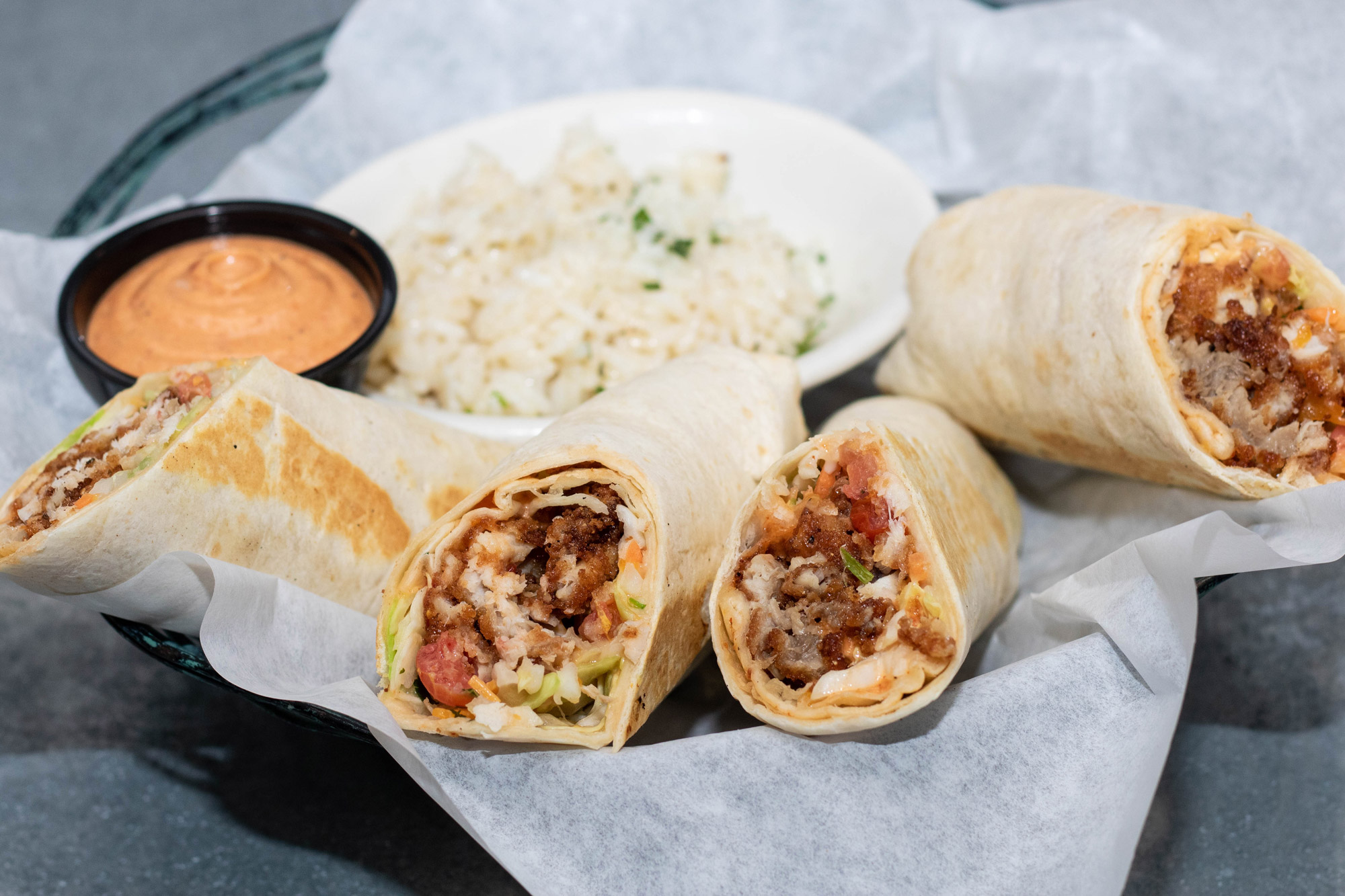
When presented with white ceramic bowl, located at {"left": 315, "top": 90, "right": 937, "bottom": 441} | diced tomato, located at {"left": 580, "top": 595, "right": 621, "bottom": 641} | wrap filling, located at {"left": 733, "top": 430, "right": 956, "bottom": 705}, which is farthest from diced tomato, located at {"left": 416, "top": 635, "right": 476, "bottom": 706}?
white ceramic bowl, located at {"left": 315, "top": 90, "right": 937, "bottom": 441}

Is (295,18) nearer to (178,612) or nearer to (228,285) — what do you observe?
(228,285)

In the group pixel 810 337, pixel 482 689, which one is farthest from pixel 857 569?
pixel 810 337

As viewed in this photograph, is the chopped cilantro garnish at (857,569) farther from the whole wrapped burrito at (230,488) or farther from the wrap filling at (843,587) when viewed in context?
the whole wrapped burrito at (230,488)

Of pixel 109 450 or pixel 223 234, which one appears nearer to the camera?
pixel 109 450

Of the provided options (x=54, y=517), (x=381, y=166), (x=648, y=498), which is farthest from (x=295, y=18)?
(x=648, y=498)

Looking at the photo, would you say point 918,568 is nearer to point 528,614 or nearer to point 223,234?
point 528,614

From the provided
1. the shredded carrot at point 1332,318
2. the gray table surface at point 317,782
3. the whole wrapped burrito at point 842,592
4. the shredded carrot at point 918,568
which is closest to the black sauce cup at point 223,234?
the gray table surface at point 317,782
